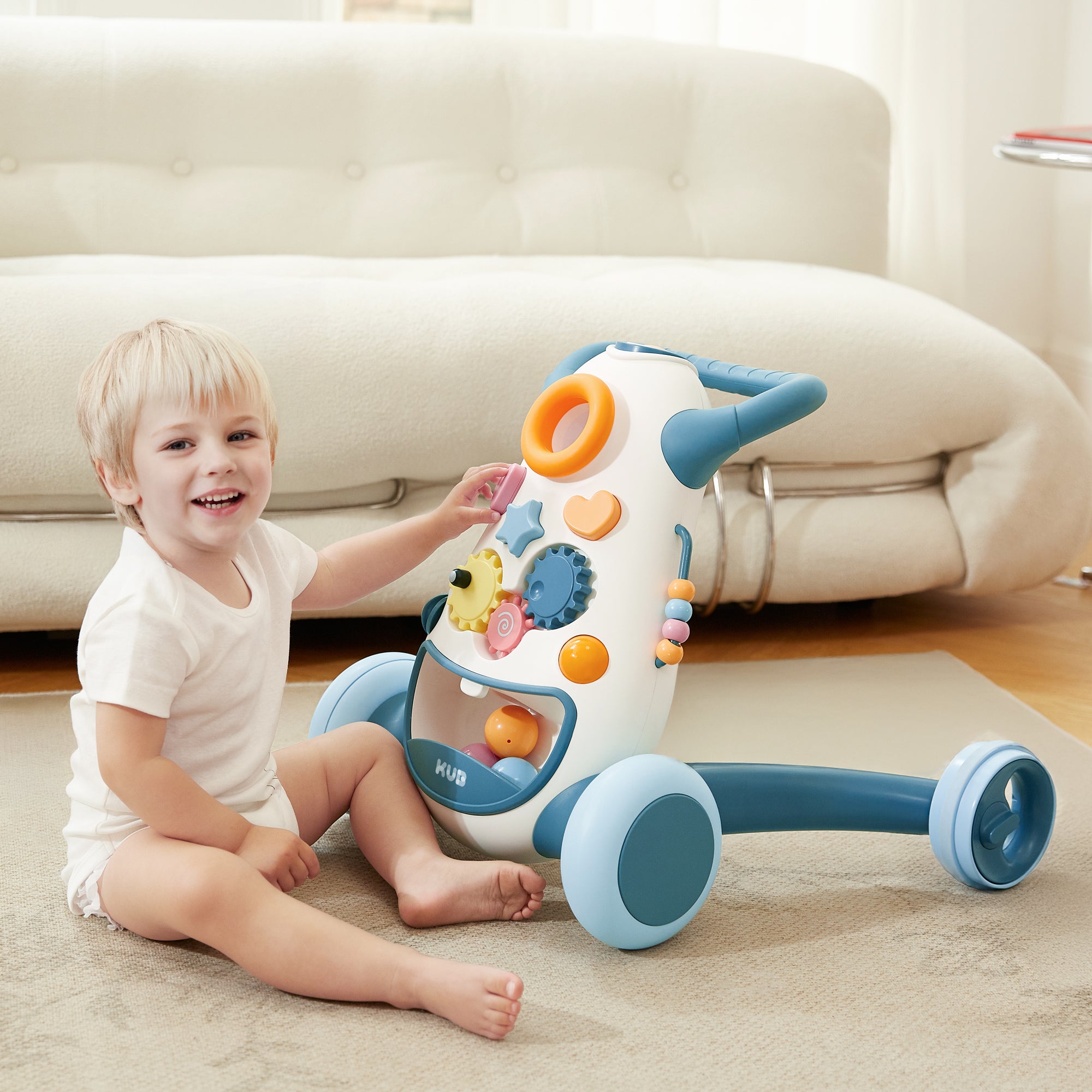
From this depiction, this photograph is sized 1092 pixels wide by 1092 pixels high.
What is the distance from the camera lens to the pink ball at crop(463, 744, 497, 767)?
0.90 metres

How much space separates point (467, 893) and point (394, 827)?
0.09m

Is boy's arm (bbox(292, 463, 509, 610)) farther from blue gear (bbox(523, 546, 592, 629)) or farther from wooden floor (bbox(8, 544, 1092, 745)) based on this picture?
wooden floor (bbox(8, 544, 1092, 745))

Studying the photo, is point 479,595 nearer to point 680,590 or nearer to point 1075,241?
point 680,590

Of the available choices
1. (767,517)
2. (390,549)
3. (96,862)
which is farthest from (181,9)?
(96,862)

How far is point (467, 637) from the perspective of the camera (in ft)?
2.95

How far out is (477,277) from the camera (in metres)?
1.49

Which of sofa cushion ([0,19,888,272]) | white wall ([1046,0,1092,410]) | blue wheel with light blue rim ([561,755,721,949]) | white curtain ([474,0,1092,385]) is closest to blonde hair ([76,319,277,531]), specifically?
blue wheel with light blue rim ([561,755,721,949])

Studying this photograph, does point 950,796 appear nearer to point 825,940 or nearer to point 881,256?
point 825,940

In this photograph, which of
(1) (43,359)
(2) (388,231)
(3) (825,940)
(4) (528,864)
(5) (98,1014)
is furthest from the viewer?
(2) (388,231)

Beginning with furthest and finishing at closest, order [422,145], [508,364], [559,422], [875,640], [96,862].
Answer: [422,145]
[875,640]
[508,364]
[559,422]
[96,862]

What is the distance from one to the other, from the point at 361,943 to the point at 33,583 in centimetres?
76

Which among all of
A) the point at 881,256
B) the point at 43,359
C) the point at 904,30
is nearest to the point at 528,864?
the point at 43,359

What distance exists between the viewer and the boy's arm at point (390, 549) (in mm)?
959

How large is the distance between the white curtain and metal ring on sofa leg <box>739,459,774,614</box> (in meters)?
1.31
